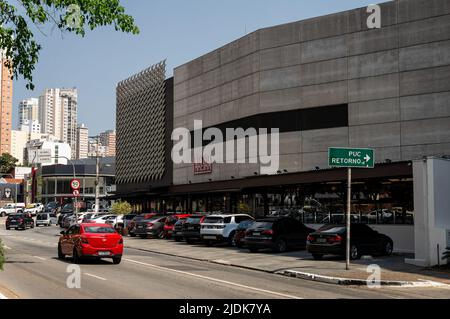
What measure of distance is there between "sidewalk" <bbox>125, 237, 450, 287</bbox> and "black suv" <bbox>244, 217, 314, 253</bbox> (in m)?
0.47

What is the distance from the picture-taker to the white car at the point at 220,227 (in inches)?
1235

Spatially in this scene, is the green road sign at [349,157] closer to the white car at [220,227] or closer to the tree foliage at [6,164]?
the white car at [220,227]

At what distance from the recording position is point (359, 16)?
132ft

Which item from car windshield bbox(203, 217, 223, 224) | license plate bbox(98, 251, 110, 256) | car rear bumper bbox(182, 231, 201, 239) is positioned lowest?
car rear bumper bbox(182, 231, 201, 239)

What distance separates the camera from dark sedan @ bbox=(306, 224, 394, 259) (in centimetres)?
2316

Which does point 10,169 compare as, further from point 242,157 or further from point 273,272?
point 273,272

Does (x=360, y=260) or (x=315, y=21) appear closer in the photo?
(x=360, y=260)

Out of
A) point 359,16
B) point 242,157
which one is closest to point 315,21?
point 359,16

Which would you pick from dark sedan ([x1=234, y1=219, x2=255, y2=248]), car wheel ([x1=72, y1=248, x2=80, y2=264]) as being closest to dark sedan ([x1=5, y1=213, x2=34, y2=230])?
dark sedan ([x1=234, y1=219, x2=255, y2=248])

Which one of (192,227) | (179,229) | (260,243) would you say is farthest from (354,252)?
(179,229)

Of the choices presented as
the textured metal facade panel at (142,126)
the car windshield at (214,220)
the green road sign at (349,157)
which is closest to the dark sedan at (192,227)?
the car windshield at (214,220)

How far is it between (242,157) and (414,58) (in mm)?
15885

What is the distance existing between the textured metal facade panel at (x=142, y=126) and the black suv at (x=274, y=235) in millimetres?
34467

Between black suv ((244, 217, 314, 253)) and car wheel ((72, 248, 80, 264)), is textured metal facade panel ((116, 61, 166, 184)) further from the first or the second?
car wheel ((72, 248, 80, 264))
